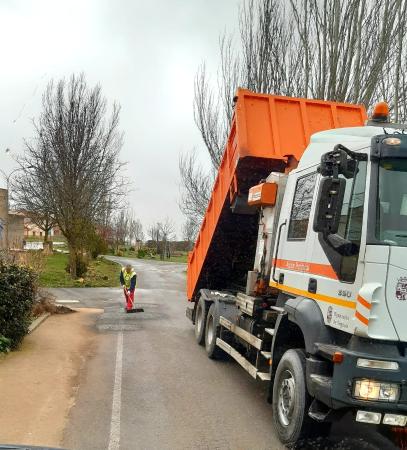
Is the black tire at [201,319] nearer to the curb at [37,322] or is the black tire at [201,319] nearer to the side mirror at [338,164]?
the curb at [37,322]

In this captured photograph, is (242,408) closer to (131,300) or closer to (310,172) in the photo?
(310,172)

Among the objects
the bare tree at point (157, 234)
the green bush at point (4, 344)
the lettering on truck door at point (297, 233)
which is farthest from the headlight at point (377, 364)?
the bare tree at point (157, 234)

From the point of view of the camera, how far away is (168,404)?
6.01m

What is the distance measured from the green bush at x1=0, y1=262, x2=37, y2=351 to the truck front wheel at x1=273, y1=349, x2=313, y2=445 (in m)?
5.13

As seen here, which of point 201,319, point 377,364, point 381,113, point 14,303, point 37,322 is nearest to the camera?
point 377,364

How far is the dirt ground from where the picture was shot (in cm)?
503

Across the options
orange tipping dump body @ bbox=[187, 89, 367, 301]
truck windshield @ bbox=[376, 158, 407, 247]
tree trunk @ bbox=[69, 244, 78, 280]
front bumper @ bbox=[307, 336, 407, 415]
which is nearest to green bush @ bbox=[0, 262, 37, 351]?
orange tipping dump body @ bbox=[187, 89, 367, 301]

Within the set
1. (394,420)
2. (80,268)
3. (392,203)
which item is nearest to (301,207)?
(392,203)

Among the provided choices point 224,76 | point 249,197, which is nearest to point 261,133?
point 249,197

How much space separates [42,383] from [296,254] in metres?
3.95

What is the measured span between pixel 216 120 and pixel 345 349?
1712cm

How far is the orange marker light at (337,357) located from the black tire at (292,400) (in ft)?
2.09

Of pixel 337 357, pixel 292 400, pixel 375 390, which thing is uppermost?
pixel 337 357

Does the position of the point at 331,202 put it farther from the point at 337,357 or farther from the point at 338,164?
the point at 337,357
